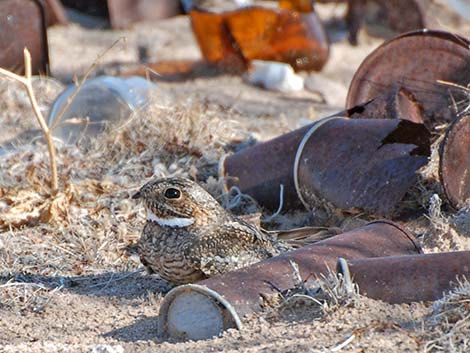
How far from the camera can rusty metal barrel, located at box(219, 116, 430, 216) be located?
16.2ft

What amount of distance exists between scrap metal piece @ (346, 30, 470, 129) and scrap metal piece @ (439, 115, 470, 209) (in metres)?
0.64

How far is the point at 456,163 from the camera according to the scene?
4832mm

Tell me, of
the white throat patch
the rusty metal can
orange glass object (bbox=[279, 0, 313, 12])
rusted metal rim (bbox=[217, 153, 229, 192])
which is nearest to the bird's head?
the white throat patch

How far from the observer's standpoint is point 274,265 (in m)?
3.78

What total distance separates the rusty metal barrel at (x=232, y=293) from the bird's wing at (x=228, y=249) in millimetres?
249

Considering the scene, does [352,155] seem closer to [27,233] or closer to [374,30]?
[27,233]

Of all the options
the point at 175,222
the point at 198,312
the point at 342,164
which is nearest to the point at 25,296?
the point at 175,222

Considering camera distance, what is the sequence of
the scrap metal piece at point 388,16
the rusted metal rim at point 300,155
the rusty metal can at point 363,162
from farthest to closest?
the scrap metal piece at point 388,16 < the rusted metal rim at point 300,155 < the rusty metal can at point 363,162

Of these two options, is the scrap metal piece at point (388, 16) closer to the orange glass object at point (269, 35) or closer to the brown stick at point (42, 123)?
the orange glass object at point (269, 35)

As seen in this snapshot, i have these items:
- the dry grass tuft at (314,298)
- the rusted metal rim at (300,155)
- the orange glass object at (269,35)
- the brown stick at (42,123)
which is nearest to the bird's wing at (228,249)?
the dry grass tuft at (314,298)

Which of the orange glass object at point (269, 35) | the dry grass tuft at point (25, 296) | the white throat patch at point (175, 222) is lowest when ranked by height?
the orange glass object at point (269, 35)

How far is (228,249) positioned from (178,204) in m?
0.28

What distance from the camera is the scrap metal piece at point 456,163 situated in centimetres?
477

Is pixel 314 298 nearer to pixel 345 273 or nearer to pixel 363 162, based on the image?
pixel 345 273
